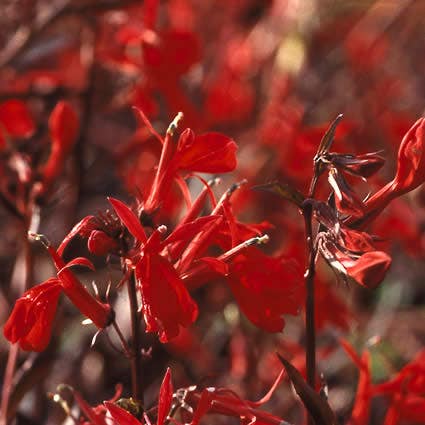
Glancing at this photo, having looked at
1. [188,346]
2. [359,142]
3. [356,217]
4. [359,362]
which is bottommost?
[188,346]

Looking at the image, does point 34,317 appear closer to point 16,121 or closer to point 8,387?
point 8,387

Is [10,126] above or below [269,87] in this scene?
above

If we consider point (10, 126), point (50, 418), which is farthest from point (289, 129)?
point (50, 418)

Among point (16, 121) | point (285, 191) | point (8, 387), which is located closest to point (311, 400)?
Result: point (285, 191)

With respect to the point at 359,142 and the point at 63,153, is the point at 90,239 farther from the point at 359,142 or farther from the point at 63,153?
the point at 359,142

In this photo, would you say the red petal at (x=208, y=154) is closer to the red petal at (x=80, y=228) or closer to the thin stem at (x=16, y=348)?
the red petal at (x=80, y=228)

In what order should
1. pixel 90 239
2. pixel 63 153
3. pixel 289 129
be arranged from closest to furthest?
1. pixel 90 239
2. pixel 63 153
3. pixel 289 129

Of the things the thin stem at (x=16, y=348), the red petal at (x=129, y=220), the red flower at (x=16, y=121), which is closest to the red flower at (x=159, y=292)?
the red petal at (x=129, y=220)

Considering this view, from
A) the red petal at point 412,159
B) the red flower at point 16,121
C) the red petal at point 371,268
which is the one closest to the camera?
the red petal at point 371,268
